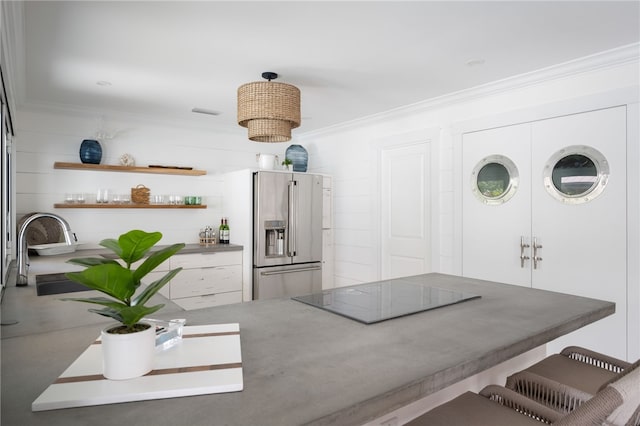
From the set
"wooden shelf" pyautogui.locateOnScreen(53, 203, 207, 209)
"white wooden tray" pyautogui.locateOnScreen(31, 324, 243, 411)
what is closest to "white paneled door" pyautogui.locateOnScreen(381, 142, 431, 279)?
"wooden shelf" pyautogui.locateOnScreen(53, 203, 207, 209)

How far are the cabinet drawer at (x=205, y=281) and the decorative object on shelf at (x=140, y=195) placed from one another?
36.8 inches

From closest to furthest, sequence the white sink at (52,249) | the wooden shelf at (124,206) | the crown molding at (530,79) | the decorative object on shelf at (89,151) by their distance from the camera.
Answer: the crown molding at (530,79)
the white sink at (52,249)
the wooden shelf at (124,206)
the decorative object on shelf at (89,151)

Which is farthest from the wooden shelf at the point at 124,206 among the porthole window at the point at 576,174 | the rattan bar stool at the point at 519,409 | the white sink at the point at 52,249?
the rattan bar stool at the point at 519,409

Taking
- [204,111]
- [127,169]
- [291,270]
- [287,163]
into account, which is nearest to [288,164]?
[287,163]

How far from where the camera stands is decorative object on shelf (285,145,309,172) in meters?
5.16

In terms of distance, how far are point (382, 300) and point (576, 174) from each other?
214 centimetres

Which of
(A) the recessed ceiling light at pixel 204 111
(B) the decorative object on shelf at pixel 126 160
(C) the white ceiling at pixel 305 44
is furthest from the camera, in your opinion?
(B) the decorative object on shelf at pixel 126 160

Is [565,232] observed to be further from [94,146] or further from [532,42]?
[94,146]

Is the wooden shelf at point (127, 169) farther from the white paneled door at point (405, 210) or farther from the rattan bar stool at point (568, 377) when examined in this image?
the rattan bar stool at point (568, 377)

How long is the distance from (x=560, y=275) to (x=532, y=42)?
173 centimetres

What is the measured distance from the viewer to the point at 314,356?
1.11 metres

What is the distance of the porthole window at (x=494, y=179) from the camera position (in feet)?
11.0

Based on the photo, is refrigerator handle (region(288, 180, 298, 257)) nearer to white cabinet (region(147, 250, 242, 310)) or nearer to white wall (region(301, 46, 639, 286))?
white cabinet (region(147, 250, 242, 310))

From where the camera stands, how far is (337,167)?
5.15 metres
